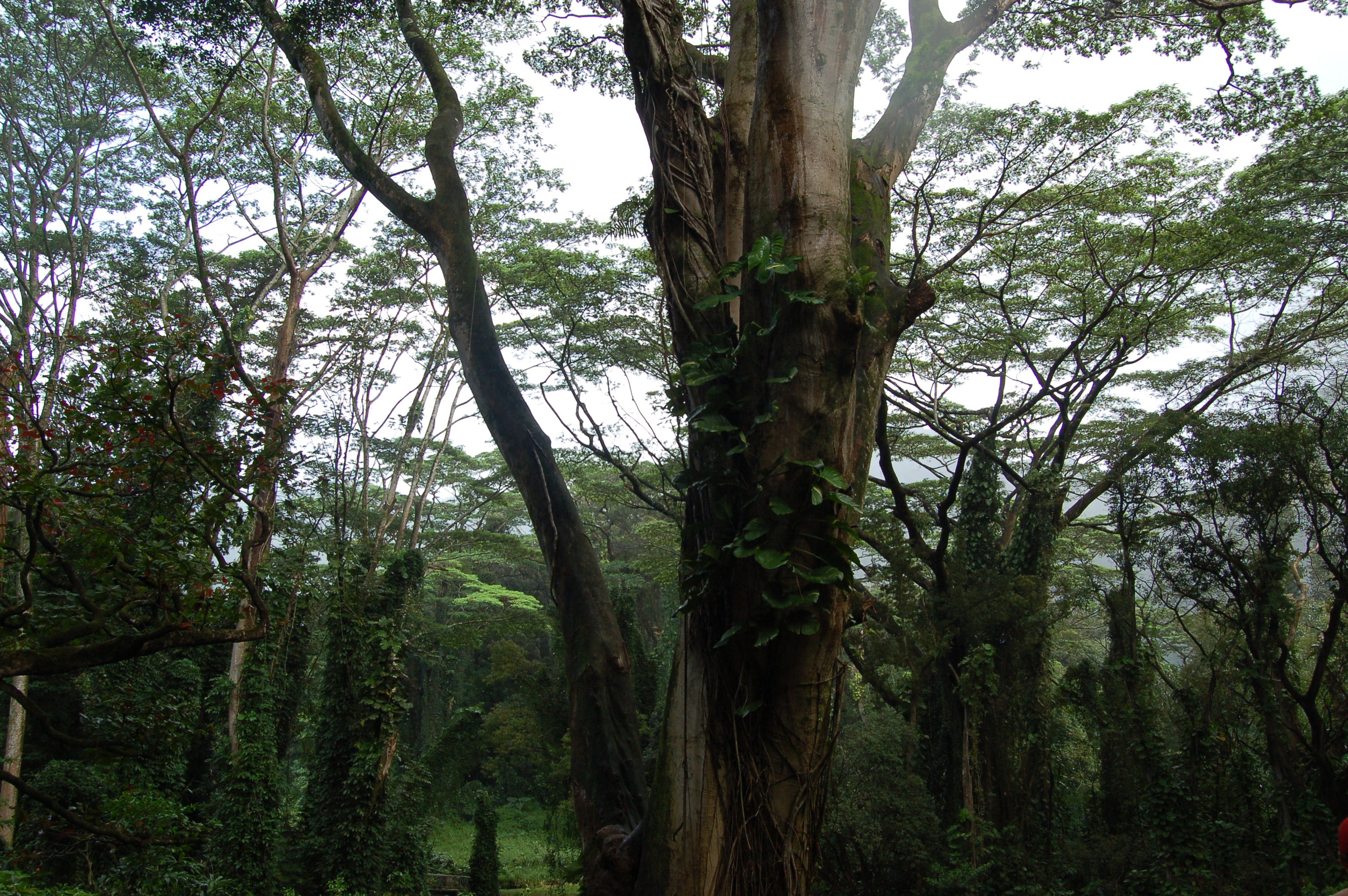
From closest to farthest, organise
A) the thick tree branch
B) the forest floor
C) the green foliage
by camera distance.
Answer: the thick tree branch, the green foliage, the forest floor

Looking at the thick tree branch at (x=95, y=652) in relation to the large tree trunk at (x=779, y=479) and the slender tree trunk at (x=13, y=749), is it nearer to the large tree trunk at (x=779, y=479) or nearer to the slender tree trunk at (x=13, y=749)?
the large tree trunk at (x=779, y=479)

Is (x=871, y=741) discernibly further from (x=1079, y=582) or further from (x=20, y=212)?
(x=20, y=212)

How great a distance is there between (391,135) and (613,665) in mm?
9443

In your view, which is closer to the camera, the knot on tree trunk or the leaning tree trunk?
the knot on tree trunk

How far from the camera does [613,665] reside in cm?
244

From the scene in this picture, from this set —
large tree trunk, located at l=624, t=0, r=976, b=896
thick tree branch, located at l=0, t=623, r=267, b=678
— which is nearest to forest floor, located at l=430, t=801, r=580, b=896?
thick tree branch, located at l=0, t=623, r=267, b=678

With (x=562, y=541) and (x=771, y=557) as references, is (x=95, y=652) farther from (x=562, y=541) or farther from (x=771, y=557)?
(x=771, y=557)

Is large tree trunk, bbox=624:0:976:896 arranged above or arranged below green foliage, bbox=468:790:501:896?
above

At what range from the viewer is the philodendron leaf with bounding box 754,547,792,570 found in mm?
→ 1787

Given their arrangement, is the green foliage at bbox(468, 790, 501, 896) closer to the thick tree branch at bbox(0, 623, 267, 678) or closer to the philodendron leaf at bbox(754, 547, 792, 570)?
the thick tree branch at bbox(0, 623, 267, 678)

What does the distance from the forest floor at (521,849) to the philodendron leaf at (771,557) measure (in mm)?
9859

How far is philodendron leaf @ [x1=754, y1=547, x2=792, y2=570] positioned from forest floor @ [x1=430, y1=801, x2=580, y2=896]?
9.86 metres

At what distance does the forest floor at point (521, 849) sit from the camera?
11.4 m

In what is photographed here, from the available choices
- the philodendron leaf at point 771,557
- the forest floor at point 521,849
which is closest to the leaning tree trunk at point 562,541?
the philodendron leaf at point 771,557
